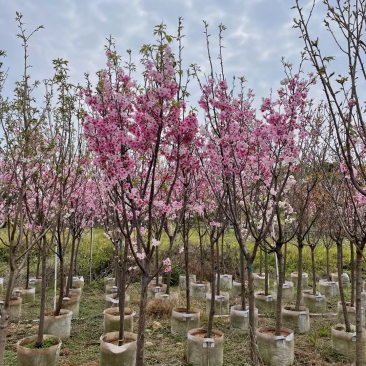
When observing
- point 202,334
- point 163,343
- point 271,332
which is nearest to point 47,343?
point 163,343

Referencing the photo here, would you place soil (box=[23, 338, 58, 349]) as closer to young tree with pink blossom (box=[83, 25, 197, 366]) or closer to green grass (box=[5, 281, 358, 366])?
green grass (box=[5, 281, 358, 366])

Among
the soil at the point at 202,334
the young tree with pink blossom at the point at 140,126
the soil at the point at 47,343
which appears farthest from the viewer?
the soil at the point at 202,334

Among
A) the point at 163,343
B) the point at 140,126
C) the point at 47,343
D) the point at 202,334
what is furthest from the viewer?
the point at 163,343

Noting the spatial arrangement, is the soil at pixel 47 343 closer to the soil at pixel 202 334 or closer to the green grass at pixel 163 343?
the green grass at pixel 163 343

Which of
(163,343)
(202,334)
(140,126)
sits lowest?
(163,343)

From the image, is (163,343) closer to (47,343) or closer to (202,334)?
(202,334)

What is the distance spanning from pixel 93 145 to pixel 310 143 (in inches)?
135

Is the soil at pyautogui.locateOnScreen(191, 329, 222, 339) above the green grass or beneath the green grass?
above

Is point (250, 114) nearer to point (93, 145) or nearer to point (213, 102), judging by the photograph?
point (213, 102)

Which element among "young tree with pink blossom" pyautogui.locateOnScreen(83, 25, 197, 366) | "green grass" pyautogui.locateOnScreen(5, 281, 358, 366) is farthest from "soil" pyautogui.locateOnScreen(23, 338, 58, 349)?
"young tree with pink blossom" pyautogui.locateOnScreen(83, 25, 197, 366)

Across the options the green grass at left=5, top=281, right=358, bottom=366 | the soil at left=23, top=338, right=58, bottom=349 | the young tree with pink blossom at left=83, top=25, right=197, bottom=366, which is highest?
the young tree with pink blossom at left=83, top=25, right=197, bottom=366

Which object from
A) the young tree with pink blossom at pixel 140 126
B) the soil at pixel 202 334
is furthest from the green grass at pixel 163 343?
the young tree with pink blossom at pixel 140 126

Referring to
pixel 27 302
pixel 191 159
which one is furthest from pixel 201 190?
pixel 27 302

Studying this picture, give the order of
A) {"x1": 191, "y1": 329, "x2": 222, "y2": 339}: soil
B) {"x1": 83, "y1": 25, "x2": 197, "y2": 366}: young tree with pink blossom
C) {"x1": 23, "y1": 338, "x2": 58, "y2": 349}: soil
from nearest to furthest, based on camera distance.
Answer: {"x1": 83, "y1": 25, "x2": 197, "y2": 366}: young tree with pink blossom → {"x1": 23, "y1": 338, "x2": 58, "y2": 349}: soil → {"x1": 191, "y1": 329, "x2": 222, "y2": 339}: soil
